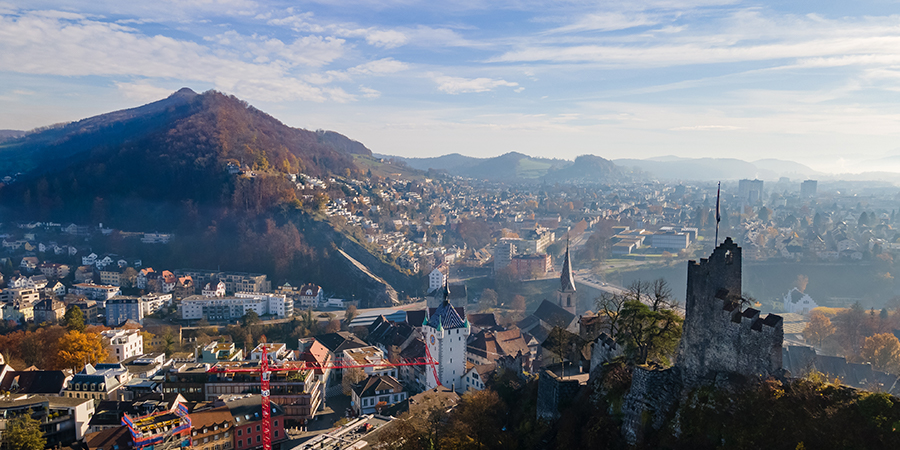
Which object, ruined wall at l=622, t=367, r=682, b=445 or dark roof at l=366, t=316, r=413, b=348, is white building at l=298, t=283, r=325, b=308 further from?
ruined wall at l=622, t=367, r=682, b=445

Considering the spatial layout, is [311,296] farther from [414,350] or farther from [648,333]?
[648,333]

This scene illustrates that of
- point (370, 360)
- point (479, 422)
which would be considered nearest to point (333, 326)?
point (370, 360)

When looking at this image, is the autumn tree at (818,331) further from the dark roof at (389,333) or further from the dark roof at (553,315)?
the dark roof at (389,333)

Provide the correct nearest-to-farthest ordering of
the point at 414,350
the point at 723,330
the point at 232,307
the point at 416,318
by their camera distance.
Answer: the point at 723,330
the point at 414,350
the point at 416,318
the point at 232,307

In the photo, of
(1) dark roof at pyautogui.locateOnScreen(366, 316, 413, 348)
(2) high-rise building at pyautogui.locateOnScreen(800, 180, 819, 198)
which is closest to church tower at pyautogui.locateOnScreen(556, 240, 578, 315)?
(1) dark roof at pyautogui.locateOnScreen(366, 316, 413, 348)

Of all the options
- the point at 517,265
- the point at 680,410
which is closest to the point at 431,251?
the point at 517,265
